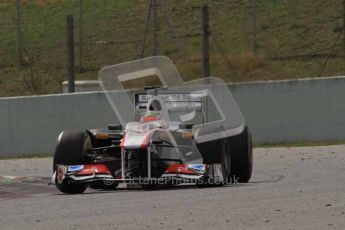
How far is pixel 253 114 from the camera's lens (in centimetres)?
1980

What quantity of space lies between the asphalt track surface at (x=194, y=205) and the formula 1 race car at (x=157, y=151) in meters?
0.22

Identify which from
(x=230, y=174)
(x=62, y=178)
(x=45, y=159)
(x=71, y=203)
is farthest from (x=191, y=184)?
(x=45, y=159)

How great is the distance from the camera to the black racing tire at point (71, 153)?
481 inches

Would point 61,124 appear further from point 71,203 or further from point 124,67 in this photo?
point 71,203

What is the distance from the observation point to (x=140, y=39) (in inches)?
952

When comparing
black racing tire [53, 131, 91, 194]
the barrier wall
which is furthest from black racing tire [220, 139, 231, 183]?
the barrier wall

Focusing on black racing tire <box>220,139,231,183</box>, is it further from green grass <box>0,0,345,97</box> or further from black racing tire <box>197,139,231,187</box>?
green grass <box>0,0,345,97</box>

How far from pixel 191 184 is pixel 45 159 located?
6.60 metres

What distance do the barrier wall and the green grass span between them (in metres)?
2.10

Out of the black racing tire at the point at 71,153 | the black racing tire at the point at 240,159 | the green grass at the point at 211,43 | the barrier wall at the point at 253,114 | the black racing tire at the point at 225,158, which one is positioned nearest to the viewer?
the black racing tire at the point at 71,153

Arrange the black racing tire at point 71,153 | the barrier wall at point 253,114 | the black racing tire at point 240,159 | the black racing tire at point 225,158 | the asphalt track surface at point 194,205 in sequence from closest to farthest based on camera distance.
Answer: the asphalt track surface at point 194,205 < the black racing tire at point 71,153 < the black racing tire at point 225,158 < the black racing tire at point 240,159 < the barrier wall at point 253,114

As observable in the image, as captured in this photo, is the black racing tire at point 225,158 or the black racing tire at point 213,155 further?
the black racing tire at point 225,158

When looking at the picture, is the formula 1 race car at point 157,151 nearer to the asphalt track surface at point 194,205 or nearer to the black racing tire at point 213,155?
the black racing tire at point 213,155

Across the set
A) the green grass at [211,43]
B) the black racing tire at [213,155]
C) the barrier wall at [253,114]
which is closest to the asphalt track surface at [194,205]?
the black racing tire at [213,155]
